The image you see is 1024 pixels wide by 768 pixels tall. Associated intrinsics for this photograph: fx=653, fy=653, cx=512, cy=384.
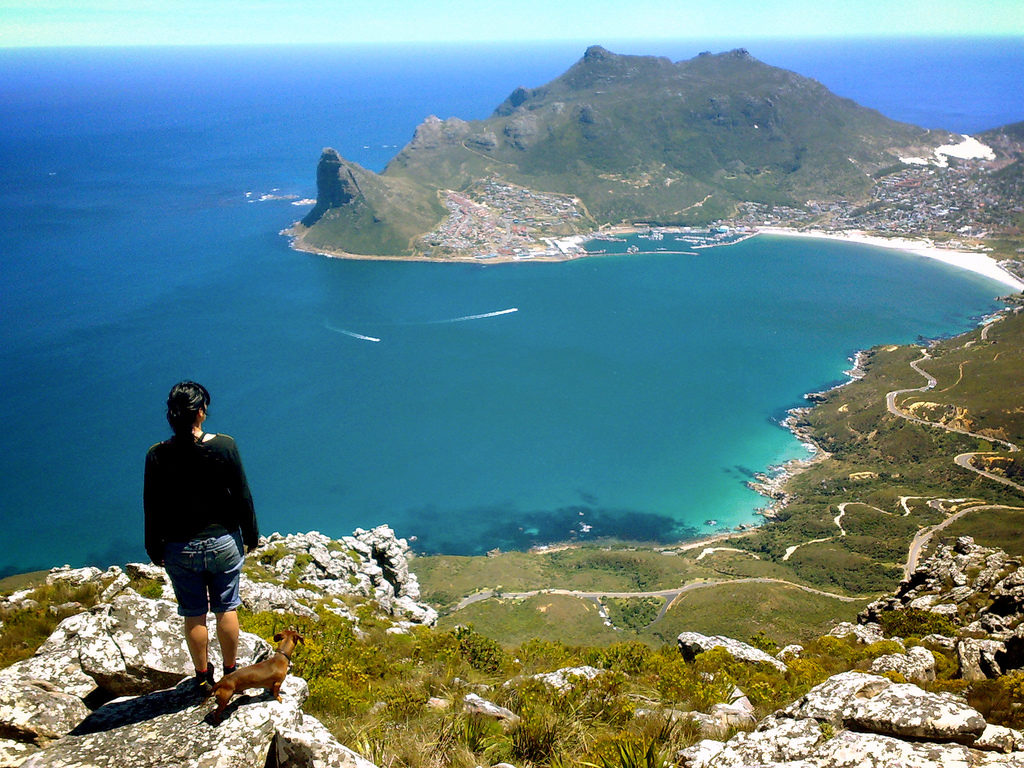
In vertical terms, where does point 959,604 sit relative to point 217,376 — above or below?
above

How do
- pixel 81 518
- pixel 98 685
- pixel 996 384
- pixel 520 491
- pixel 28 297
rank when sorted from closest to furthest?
pixel 98 685, pixel 81 518, pixel 520 491, pixel 996 384, pixel 28 297

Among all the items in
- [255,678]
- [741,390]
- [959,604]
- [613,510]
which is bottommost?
[613,510]

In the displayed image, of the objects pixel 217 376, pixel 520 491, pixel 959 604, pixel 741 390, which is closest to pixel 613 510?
pixel 520 491

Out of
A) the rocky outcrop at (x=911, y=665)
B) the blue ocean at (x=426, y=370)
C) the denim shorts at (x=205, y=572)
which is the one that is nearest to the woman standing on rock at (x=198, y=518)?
the denim shorts at (x=205, y=572)

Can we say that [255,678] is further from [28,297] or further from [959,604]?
[28,297]

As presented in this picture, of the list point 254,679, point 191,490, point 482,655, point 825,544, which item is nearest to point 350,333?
point 825,544

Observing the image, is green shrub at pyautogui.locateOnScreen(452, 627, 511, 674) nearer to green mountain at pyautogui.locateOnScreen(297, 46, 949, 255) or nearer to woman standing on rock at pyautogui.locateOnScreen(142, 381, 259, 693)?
woman standing on rock at pyautogui.locateOnScreen(142, 381, 259, 693)

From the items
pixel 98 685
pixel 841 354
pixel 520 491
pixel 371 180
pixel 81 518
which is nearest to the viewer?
pixel 98 685
